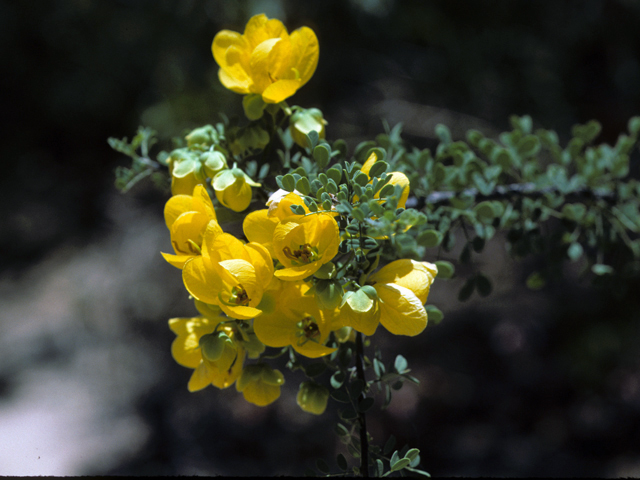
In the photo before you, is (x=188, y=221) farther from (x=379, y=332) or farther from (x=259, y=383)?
(x=379, y=332)

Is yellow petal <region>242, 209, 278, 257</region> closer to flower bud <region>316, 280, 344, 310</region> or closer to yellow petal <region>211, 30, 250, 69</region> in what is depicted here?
flower bud <region>316, 280, 344, 310</region>

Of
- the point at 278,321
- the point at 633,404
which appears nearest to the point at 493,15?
the point at 633,404

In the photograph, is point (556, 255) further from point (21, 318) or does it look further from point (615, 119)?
point (21, 318)

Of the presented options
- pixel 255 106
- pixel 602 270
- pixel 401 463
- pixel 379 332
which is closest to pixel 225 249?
pixel 255 106

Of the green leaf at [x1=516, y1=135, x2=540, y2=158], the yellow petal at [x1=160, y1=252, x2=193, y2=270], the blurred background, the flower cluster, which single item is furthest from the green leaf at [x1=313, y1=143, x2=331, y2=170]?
the blurred background

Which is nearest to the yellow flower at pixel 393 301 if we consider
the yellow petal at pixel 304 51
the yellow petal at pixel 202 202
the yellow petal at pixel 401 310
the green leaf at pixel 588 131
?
the yellow petal at pixel 401 310

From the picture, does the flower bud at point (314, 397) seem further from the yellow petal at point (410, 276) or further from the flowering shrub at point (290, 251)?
the yellow petal at point (410, 276)
